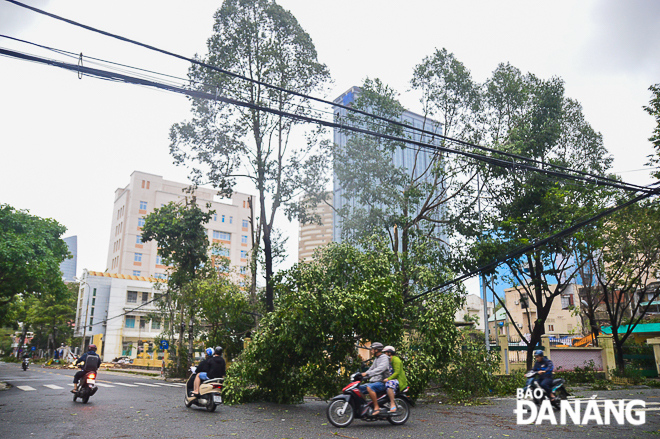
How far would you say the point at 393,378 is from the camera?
10.3m

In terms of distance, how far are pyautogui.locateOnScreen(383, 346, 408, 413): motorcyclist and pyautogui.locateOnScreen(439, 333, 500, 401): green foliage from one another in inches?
206

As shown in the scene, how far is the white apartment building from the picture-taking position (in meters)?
58.7

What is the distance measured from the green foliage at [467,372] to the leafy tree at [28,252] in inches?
837

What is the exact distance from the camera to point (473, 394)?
15.9m

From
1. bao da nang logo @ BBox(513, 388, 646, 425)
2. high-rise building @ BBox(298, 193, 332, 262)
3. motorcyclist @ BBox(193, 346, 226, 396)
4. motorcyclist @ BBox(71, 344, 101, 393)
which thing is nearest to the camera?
bao da nang logo @ BBox(513, 388, 646, 425)

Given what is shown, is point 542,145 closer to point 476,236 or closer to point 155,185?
point 476,236

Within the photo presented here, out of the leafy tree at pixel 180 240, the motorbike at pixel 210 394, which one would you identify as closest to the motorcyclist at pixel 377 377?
the motorbike at pixel 210 394

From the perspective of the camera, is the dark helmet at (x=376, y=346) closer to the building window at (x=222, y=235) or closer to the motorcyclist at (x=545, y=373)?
the motorcyclist at (x=545, y=373)

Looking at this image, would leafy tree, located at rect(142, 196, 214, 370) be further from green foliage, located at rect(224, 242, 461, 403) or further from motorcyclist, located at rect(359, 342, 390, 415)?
motorcyclist, located at rect(359, 342, 390, 415)

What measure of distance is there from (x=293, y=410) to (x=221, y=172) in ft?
46.9

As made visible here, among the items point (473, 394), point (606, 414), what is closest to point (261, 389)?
point (473, 394)

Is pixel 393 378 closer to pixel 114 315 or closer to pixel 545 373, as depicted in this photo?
pixel 545 373

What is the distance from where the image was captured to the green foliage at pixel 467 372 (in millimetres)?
15266

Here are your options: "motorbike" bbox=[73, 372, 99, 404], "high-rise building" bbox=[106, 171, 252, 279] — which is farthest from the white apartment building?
"motorbike" bbox=[73, 372, 99, 404]
